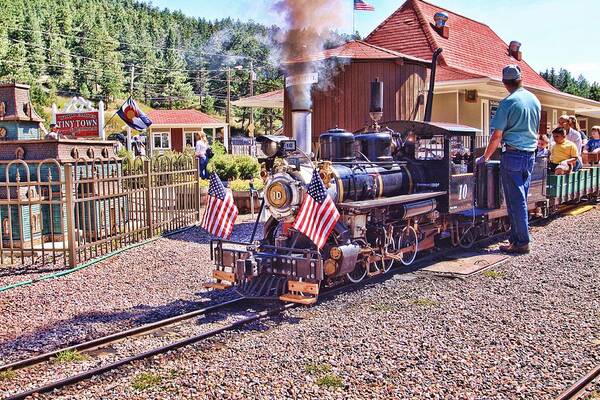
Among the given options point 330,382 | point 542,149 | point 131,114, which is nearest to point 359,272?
point 330,382

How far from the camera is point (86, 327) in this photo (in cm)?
628

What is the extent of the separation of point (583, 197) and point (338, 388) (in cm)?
1393

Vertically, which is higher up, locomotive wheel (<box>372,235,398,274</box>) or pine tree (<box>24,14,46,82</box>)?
pine tree (<box>24,14,46,82</box>)

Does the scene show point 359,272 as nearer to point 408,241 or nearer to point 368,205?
point 408,241

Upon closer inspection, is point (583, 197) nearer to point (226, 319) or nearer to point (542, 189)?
point (542, 189)

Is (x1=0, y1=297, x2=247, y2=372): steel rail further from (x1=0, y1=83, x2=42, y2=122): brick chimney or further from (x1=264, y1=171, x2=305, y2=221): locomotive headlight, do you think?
(x1=0, y1=83, x2=42, y2=122): brick chimney

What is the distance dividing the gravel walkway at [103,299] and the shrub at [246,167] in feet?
28.4

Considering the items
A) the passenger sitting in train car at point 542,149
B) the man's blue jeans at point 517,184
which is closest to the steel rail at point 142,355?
the man's blue jeans at point 517,184

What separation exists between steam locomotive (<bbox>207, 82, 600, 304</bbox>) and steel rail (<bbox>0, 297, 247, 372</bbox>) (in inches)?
20.7

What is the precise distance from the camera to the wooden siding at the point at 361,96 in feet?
51.4

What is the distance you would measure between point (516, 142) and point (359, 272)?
323cm

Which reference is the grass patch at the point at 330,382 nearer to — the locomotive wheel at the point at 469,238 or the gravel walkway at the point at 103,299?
the gravel walkway at the point at 103,299

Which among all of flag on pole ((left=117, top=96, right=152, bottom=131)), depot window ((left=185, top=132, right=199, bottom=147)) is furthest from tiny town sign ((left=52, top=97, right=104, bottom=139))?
depot window ((left=185, top=132, right=199, bottom=147))

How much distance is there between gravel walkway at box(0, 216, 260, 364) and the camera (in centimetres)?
607
